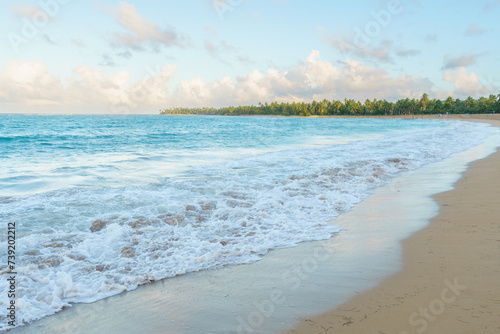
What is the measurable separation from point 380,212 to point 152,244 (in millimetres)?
5093

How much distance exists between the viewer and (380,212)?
7414 millimetres

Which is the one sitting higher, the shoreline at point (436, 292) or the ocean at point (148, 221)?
the shoreline at point (436, 292)

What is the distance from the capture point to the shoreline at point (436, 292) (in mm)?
3137

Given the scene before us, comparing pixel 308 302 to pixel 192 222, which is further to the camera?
pixel 192 222

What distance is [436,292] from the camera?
3.72 m

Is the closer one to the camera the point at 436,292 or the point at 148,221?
the point at 436,292

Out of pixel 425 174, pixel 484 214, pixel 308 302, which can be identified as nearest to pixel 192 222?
pixel 308 302

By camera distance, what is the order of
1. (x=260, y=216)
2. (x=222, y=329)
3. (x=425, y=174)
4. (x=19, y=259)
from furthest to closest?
(x=425, y=174), (x=260, y=216), (x=19, y=259), (x=222, y=329)

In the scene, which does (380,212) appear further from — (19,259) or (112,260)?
(19,259)

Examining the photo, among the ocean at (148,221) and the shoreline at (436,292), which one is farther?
the ocean at (148,221)

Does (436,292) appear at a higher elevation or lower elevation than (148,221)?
higher

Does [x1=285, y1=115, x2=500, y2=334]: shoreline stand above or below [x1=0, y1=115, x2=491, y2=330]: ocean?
above

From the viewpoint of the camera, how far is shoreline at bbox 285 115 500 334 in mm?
3137

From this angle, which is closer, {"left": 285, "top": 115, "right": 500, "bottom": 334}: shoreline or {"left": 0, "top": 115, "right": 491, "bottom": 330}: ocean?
{"left": 285, "top": 115, "right": 500, "bottom": 334}: shoreline
